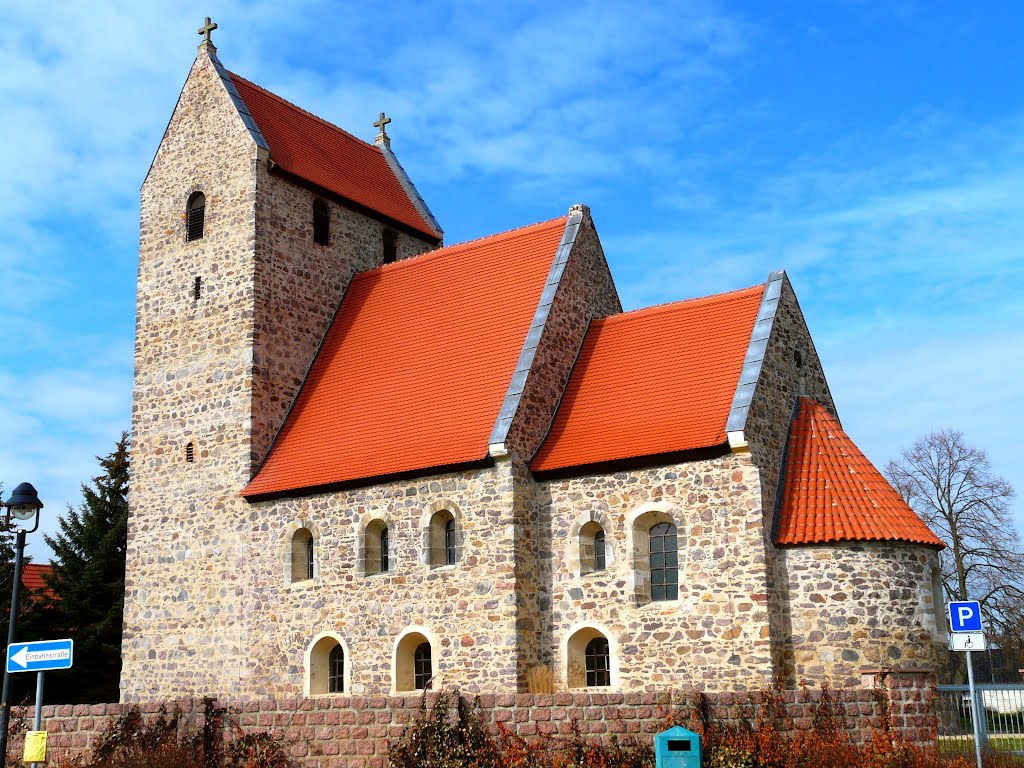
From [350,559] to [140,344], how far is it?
26.4 feet

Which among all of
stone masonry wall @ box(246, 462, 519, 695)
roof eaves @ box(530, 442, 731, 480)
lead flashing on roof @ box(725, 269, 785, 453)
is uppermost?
lead flashing on roof @ box(725, 269, 785, 453)

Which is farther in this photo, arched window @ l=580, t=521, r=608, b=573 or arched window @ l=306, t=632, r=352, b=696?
arched window @ l=306, t=632, r=352, b=696

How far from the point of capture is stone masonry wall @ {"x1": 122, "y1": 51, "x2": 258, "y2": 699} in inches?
890

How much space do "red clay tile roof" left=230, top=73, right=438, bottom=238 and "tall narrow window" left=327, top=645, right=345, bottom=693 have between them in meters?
10.4

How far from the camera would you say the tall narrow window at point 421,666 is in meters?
19.9

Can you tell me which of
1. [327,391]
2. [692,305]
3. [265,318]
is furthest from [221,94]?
[692,305]

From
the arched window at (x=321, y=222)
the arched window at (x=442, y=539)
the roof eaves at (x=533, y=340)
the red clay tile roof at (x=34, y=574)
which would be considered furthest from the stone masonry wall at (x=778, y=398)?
the red clay tile roof at (x=34, y=574)

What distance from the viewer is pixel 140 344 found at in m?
25.5

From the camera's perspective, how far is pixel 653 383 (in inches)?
797

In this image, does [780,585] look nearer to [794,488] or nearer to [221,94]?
[794,488]

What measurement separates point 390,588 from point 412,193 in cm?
1246

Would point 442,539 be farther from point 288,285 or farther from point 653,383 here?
point 288,285

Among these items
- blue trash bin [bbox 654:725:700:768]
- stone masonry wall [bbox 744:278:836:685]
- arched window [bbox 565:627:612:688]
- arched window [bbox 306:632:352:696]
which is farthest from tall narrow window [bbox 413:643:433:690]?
blue trash bin [bbox 654:725:700:768]

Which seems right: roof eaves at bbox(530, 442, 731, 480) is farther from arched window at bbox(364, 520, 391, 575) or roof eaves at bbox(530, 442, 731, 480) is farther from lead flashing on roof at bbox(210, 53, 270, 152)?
lead flashing on roof at bbox(210, 53, 270, 152)
